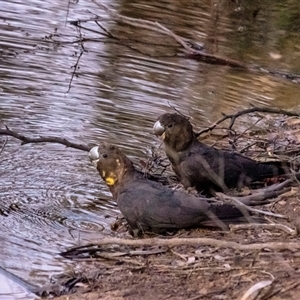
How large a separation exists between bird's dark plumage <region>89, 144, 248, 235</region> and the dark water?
1.29 feet

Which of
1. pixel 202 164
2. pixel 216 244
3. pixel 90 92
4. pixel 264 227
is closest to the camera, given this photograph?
pixel 216 244

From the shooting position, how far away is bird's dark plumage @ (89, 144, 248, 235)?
19.0ft

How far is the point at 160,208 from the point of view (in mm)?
5867

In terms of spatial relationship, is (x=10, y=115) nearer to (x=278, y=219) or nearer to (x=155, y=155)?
(x=155, y=155)

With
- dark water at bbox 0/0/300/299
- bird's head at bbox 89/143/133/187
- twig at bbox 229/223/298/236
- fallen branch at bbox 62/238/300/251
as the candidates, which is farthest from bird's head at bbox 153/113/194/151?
fallen branch at bbox 62/238/300/251

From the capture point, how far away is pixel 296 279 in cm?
459

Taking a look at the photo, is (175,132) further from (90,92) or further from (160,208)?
(90,92)

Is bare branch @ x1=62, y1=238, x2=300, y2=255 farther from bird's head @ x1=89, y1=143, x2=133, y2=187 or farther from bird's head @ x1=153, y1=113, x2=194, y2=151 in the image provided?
bird's head @ x1=153, y1=113, x2=194, y2=151

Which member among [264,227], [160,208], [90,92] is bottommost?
[90,92]

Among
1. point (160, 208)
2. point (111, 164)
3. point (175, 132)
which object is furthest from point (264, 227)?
point (175, 132)

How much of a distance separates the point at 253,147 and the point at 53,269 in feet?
11.6

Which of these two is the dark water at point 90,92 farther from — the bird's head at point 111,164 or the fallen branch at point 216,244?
the fallen branch at point 216,244

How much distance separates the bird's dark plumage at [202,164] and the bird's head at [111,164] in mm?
589

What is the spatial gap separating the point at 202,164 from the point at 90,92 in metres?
3.87
